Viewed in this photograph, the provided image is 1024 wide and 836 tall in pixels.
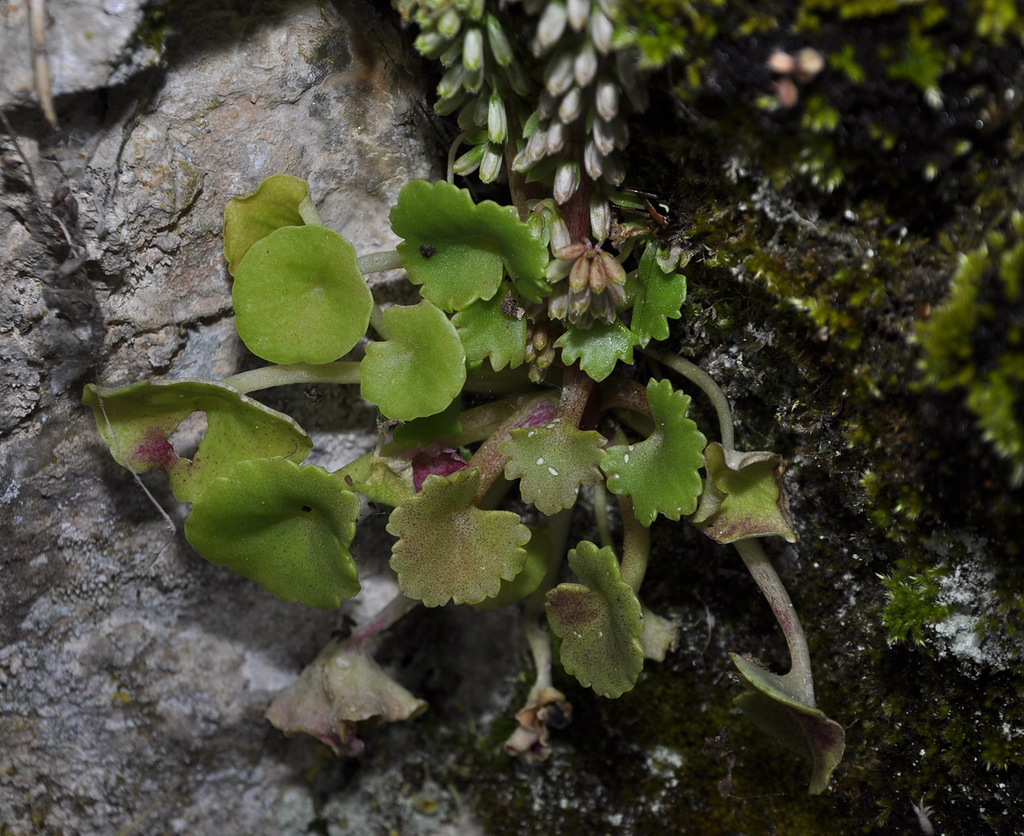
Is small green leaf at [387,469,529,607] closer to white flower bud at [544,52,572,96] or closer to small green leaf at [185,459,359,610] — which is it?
small green leaf at [185,459,359,610]

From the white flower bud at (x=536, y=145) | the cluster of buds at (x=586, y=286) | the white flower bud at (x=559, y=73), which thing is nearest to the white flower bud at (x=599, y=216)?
the cluster of buds at (x=586, y=286)

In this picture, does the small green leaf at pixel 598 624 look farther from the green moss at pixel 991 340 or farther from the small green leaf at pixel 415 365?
the green moss at pixel 991 340

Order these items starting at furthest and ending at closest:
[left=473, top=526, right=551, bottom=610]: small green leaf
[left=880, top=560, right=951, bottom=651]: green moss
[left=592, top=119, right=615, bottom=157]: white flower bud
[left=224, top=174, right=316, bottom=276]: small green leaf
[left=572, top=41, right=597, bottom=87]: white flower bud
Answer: [left=473, top=526, right=551, bottom=610]: small green leaf < [left=224, top=174, right=316, bottom=276]: small green leaf < [left=880, top=560, right=951, bottom=651]: green moss < [left=592, top=119, right=615, bottom=157]: white flower bud < [left=572, top=41, right=597, bottom=87]: white flower bud

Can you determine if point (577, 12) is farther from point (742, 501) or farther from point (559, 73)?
point (742, 501)

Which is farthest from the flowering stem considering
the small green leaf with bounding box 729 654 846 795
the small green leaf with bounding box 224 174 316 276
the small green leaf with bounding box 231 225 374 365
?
the small green leaf with bounding box 224 174 316 276

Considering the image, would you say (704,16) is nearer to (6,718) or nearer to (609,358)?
(609,358)

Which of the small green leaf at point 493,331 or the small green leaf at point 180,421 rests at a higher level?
the small green leaf at point 493,331

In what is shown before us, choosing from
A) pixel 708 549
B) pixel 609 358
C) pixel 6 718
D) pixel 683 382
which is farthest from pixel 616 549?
pixel 6 718
